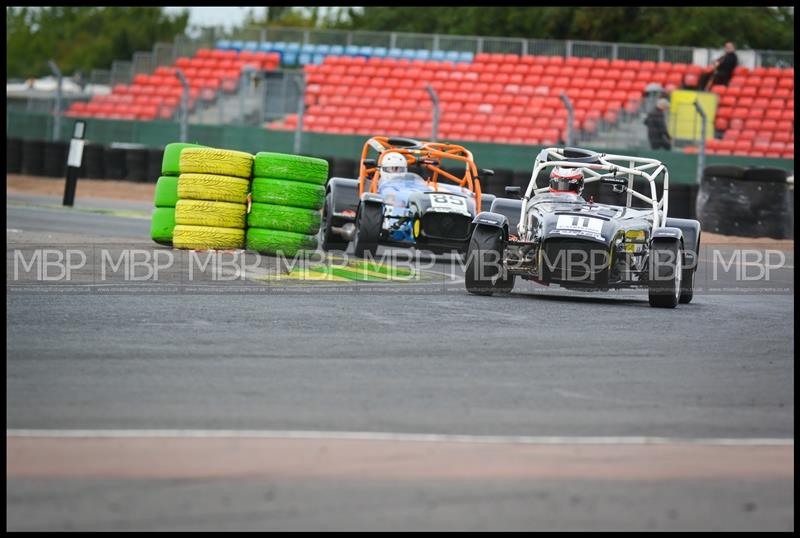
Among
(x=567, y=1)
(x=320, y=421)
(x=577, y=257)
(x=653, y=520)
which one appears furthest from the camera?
(x=567, y=1)

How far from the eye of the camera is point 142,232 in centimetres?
1886

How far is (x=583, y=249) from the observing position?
11.9m

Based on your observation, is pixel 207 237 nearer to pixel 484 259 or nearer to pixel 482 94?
pixel 484 259

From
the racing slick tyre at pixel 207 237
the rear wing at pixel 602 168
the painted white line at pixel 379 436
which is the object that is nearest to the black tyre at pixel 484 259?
the rear wing at pixel 602 168


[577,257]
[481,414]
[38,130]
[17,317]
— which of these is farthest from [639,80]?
[481,414]

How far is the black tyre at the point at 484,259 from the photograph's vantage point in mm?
12203

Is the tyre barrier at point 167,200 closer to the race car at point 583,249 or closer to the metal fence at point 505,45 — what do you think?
the race car at point 583,249

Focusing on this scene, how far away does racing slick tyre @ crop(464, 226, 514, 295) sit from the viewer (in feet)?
40.0

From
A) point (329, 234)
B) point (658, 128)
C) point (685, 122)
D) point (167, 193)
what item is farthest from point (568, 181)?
point (685, 122)

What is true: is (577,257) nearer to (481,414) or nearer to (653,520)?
(481,414)

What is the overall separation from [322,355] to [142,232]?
421 inches

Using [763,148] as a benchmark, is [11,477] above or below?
below

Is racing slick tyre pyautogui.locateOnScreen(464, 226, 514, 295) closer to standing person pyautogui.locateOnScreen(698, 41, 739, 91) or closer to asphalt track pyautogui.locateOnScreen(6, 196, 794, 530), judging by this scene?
asphalt track pyautogui.locateOnScreen(6, 196, 794, 530)

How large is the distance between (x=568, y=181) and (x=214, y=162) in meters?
3.55
